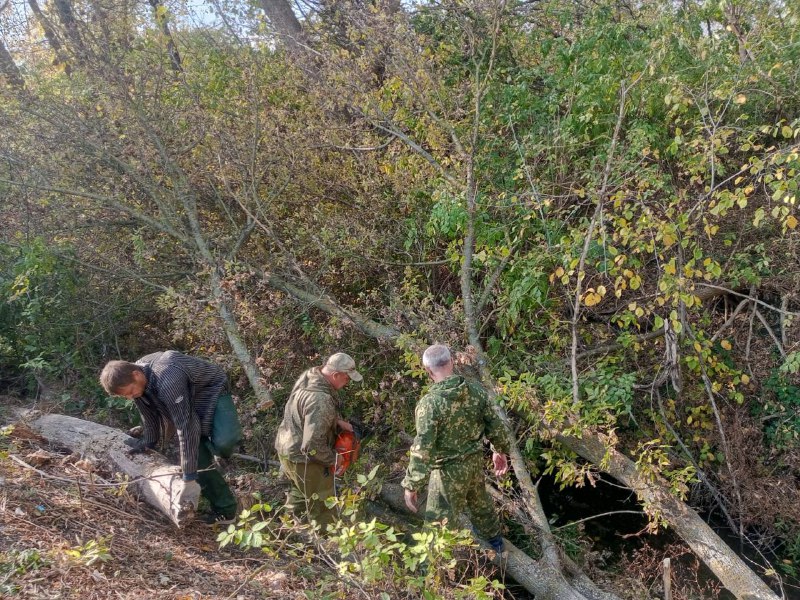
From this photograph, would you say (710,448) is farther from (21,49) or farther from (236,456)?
(21,49)

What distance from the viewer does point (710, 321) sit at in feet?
19.7

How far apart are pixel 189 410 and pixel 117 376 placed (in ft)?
1.87

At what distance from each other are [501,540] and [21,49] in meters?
8.70

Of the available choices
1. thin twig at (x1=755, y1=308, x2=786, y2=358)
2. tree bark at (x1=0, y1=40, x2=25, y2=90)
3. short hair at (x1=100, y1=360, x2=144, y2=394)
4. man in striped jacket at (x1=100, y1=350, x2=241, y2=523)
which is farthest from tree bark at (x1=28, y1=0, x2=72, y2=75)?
thin twig at (x1=755, y1=308, x2=786, y2=358)

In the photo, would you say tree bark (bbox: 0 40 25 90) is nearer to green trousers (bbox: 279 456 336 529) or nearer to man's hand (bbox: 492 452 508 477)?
green trousers (bbox: 279 456 336 529)

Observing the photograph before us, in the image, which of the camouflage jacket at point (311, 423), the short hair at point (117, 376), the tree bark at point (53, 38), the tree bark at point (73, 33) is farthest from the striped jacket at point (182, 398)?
the tree bark at point (53, 38)

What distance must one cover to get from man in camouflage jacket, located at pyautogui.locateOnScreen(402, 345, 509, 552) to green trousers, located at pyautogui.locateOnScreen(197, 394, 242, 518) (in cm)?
143

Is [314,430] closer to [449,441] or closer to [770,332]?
[449,441]

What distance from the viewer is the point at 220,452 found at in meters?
4.67

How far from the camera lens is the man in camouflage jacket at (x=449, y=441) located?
4145 millimetres

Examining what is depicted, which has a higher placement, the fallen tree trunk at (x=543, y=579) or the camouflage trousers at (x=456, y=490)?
the camouflage trousers at (x=456, y=490)

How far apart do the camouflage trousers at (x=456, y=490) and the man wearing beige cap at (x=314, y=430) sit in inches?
28.4

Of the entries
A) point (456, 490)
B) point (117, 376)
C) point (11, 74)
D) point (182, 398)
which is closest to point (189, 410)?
point (182, 398)

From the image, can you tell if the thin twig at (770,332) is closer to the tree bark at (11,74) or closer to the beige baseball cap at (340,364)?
the beige baseball cap at (340,364)
